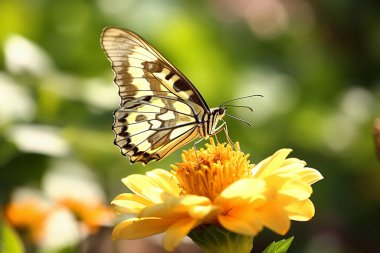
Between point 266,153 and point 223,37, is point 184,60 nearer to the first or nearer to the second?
point 223,37

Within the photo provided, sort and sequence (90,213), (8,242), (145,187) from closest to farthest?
1. (145,187)
2. (8,242)
3. (90,213)

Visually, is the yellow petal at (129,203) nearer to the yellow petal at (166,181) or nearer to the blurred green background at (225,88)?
the yellow petal at (166,181)

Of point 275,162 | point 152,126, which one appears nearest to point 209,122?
point 152,126

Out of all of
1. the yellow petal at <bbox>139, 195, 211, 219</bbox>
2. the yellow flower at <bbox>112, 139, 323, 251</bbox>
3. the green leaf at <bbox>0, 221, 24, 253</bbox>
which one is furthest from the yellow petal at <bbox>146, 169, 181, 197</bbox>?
the green leaf at <bbox>0, 221, 24, 253</bbox>

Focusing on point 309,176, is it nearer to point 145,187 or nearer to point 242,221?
point 242,221

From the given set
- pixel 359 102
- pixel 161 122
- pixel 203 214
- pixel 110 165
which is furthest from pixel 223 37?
pixel 203 214

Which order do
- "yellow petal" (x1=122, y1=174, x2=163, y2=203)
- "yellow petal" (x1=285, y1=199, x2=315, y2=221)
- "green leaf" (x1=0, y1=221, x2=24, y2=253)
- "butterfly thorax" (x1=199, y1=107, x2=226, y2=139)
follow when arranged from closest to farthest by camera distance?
"yellow petal" (x1=285, y1=199, x2=315, y2=221) → "yellow petal" (x1=122, y1=174, x2=163, y2=203) → "green leaf" (x1=0, y1=221, x2=24, y2=253) → "butterfly thorax" (x1=199, y1=107, x2=226, y2=139)

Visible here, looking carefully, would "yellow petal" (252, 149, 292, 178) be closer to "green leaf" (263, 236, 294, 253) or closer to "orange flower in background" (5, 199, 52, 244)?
"green leaf" (263, 236, 294, 253)
